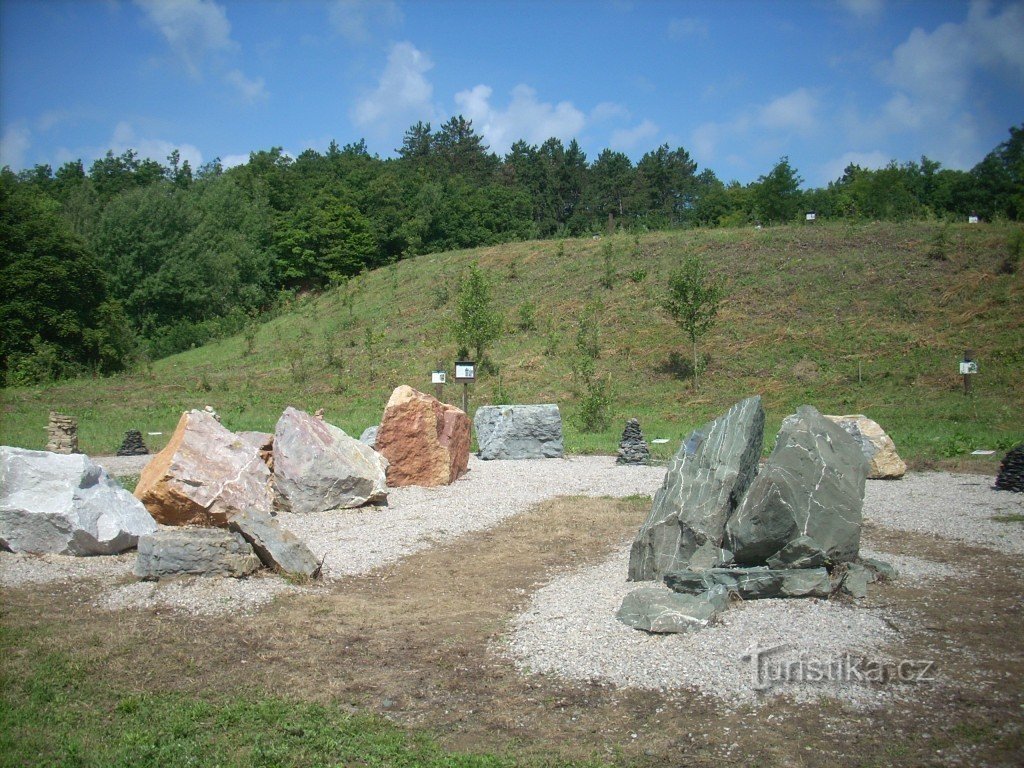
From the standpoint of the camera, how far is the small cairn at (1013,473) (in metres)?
11.7

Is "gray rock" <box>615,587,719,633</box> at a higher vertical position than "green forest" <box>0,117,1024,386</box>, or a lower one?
lower

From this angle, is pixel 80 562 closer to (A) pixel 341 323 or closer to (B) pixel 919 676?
(B) pixel 919 676

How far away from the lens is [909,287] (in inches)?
1107

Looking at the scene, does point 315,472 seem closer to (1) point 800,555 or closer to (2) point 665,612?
(2) point 665,612

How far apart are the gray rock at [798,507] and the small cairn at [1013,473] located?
237 inches

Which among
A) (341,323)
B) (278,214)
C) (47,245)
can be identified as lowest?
(341,323)

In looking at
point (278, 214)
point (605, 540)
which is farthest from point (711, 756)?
point (278, 214)

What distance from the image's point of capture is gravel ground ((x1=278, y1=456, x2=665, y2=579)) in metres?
9.23

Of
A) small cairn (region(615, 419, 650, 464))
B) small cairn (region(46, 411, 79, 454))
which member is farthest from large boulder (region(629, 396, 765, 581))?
small cairn (region(46, 411, 79, 454))

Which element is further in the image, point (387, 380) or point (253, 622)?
point (387, 380)

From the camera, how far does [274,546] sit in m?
7.89

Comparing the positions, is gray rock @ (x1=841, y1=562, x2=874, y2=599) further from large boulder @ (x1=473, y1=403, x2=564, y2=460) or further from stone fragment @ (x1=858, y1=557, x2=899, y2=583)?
large boulder @ (x1=473, y1=403, x2=564, y2=460)

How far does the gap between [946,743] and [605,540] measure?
5.36 meters

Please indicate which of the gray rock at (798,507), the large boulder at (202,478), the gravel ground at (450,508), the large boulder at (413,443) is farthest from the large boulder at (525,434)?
the gray rock at (798,507)
